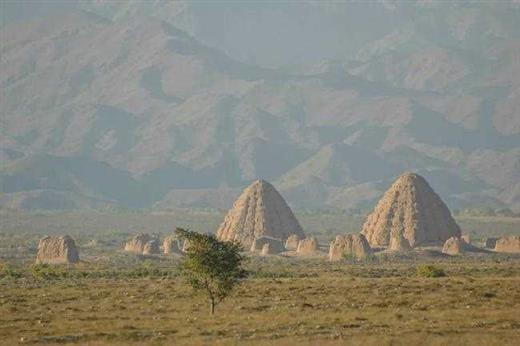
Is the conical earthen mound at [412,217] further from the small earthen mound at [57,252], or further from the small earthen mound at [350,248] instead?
the small earthen mound at [57,252]

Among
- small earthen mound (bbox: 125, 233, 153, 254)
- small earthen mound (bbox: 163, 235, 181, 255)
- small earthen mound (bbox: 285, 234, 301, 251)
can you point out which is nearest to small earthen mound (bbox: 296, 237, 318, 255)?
small earthen mound (bbox: 285, 234, 301, 251)

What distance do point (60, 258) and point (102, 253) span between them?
21043 millimetres

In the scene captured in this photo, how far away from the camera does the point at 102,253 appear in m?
134

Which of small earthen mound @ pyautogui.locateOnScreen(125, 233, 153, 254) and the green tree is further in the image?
small earthen mound @ pyautogui.locateOnScreen(125, 233, 153, 254)

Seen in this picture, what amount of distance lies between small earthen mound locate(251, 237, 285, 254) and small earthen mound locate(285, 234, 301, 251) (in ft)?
4.43

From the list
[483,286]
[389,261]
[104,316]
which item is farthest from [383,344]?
[389,261]

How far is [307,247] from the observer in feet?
407

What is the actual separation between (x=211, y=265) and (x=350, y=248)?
54.8 meters

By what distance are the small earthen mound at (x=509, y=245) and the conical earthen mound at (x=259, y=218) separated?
2087 centimetres

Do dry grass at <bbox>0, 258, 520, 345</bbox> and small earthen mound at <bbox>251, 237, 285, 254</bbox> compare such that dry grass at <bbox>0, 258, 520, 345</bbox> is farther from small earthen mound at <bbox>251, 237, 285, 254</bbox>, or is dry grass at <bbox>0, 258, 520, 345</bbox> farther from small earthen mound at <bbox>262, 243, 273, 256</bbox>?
small earthen mound at <bbox>251, 237, 285, 254</bbox>

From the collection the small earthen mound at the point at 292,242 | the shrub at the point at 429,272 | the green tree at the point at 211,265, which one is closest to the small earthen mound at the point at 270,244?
the small earthen mound at the point at 292,242

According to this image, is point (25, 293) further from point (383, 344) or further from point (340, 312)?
point (383, 344)

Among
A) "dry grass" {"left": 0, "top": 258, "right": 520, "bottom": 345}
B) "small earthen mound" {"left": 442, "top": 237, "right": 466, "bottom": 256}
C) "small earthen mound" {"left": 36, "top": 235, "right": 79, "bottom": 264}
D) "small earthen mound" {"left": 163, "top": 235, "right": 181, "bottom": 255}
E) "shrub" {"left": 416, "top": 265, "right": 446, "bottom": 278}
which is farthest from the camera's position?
"small earthen mound" {"left": 163, "top": 235, "right": 181, "bottom": 255}

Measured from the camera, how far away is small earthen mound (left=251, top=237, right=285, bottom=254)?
410 feet
